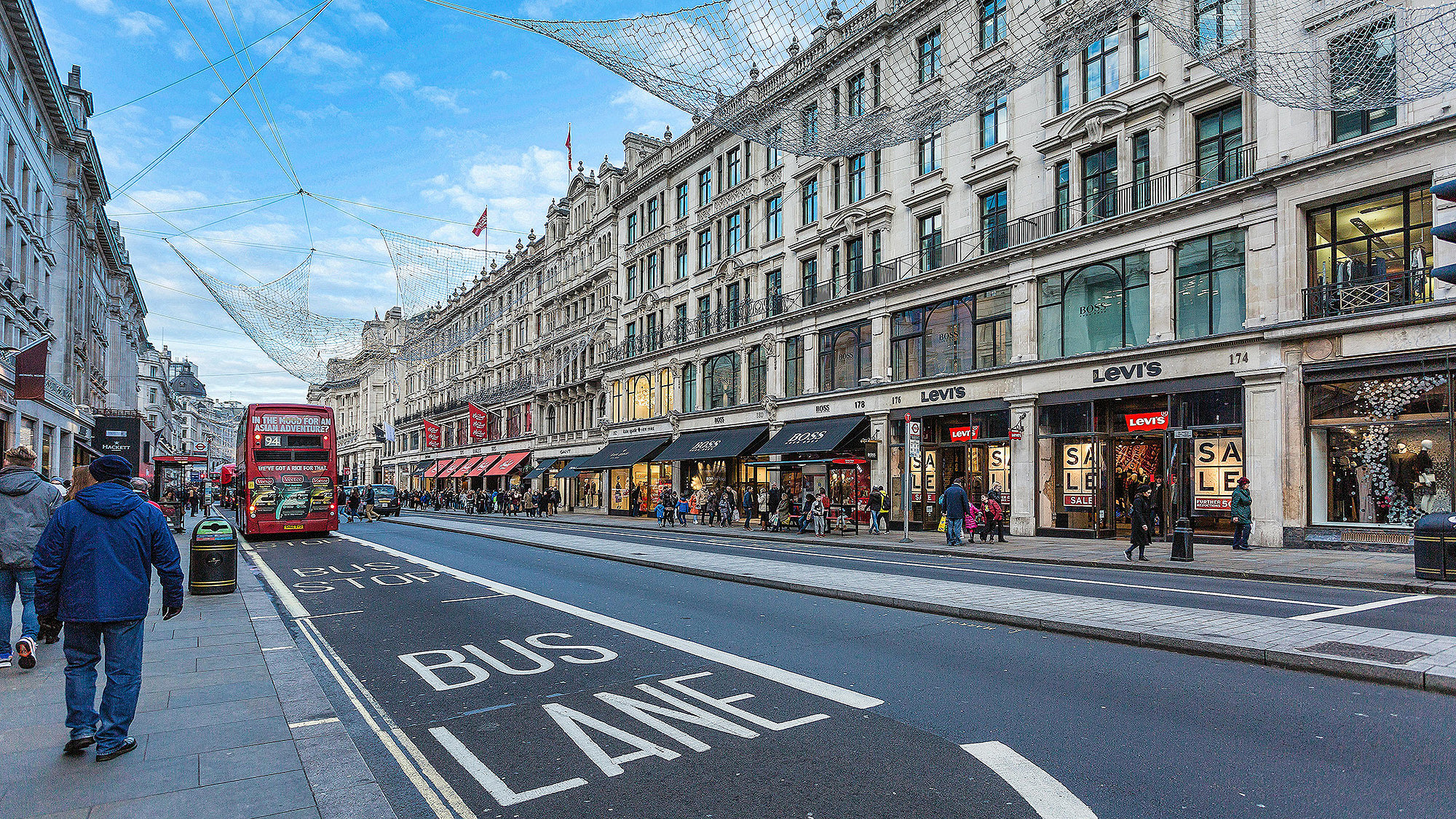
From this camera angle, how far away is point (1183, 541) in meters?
16.1

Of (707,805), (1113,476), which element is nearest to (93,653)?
(707,805)

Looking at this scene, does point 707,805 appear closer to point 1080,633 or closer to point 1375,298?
point 1080,633

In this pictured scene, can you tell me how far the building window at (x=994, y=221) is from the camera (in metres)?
26.1

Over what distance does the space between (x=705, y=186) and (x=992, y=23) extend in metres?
18.6

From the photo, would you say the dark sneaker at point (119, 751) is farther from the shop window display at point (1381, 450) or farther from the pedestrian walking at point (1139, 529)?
the shop window display at point (1381, 450)

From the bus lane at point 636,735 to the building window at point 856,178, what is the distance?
2557 cm

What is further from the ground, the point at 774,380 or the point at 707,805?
the point at 774,380

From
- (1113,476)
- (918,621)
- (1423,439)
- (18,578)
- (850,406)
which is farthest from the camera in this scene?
(850,406)

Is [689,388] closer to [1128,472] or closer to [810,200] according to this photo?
[810,200]

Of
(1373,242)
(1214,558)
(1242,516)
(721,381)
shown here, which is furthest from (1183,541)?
(721,381)

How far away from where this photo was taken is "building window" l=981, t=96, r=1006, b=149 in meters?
25.8

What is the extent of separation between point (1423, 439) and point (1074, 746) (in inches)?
675

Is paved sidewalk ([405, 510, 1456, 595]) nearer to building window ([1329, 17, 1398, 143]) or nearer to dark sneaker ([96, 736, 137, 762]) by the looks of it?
building window ([1329, 17, 1398, 143])

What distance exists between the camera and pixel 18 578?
7.54 m
